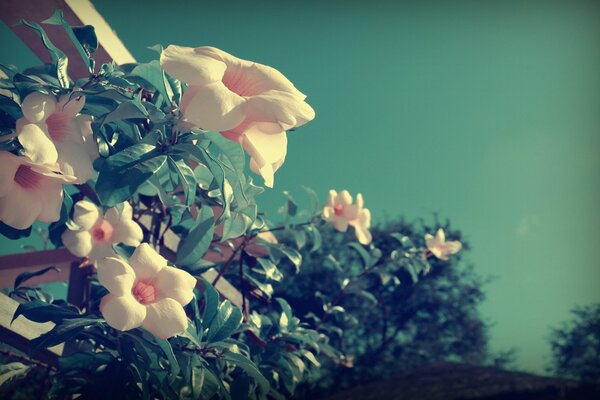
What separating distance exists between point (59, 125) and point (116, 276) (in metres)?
0.26

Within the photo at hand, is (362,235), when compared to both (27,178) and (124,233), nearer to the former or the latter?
(124,233)

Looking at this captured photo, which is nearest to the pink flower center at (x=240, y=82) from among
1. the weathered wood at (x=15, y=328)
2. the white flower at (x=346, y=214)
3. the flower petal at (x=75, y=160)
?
the flower petal at (x=75, y=160)

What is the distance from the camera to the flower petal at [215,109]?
59 centimetres

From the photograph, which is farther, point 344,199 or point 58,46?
point 344,199

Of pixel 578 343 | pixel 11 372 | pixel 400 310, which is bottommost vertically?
pixel 11 372

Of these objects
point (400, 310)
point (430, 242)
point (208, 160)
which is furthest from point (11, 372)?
point (400, 310)

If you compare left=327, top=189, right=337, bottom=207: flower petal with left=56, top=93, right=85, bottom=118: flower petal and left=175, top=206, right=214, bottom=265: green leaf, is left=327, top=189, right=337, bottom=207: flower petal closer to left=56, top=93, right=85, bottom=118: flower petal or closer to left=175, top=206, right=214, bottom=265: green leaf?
left=175, top=206, right=214, bottom=265: green leaf

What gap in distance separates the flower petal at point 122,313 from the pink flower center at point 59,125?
27 centimetres

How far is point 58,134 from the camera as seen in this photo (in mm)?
754

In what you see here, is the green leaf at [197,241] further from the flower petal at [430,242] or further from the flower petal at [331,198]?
the flower petal at [430,242]

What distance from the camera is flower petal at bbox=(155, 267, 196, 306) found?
0.77 meters

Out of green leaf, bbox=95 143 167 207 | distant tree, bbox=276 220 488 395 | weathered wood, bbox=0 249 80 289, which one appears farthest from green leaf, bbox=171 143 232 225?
distant tree, bbox=276 220 488 395

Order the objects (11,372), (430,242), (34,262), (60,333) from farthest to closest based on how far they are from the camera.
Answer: (430,242)
(34,262)
(11,372)
(60,333)

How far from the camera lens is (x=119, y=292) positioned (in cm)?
72
